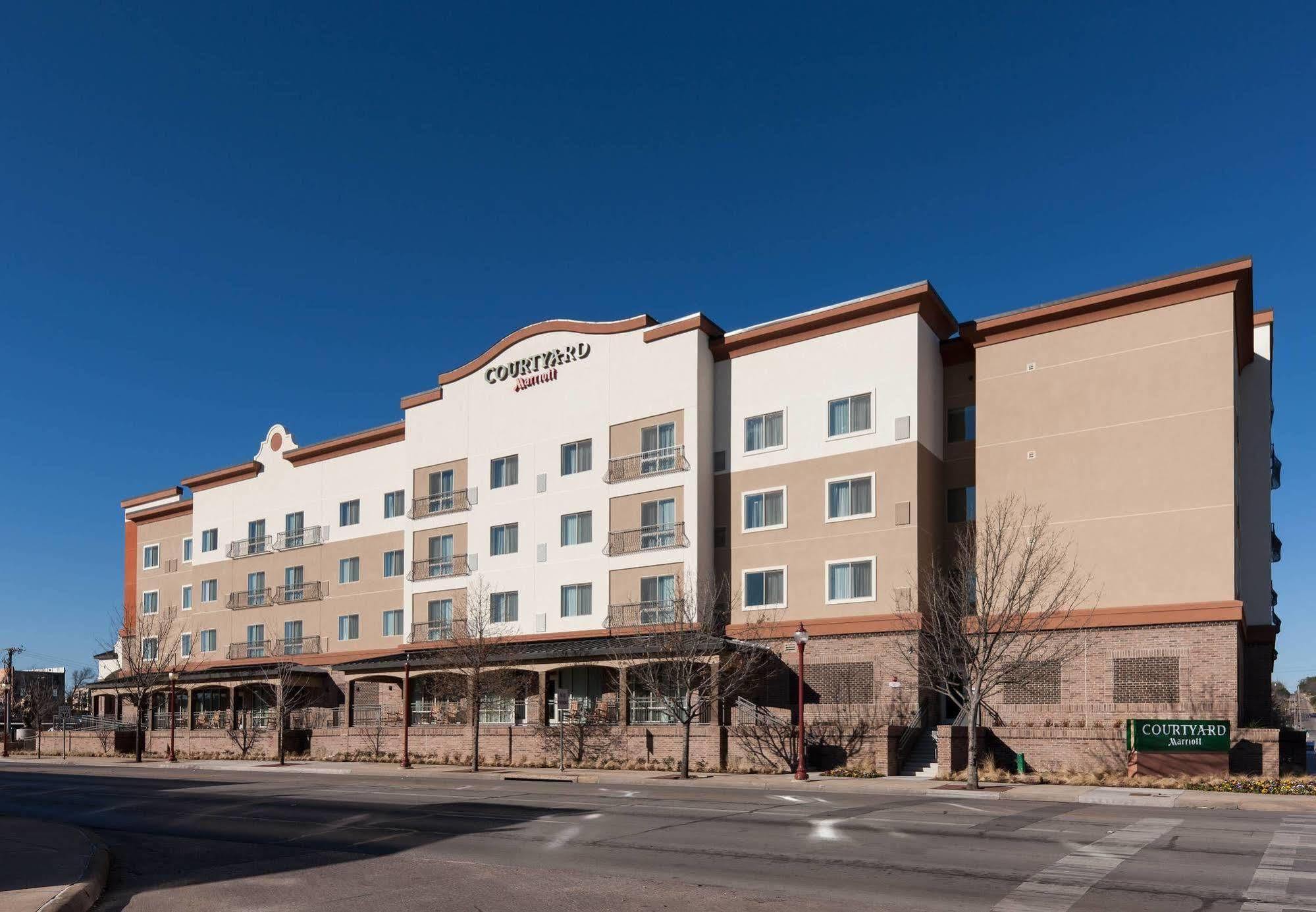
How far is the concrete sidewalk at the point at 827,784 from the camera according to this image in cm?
2392

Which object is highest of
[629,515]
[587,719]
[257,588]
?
[629,515]

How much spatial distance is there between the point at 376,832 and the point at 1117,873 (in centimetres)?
1235

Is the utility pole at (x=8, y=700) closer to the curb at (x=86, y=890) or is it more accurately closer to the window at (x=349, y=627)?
the window at (x=349, y=627)

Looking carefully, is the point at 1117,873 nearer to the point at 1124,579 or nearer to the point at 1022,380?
the point at 1124,579

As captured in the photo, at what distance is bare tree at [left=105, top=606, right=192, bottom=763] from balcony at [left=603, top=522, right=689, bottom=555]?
26.9 meters

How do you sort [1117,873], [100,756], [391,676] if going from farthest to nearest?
[100,756]
[391,676]
[1117,873]

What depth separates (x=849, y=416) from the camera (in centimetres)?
4000

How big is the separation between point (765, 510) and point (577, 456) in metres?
8.85

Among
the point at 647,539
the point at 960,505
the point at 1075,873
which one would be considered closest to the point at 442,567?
the point at 647,539

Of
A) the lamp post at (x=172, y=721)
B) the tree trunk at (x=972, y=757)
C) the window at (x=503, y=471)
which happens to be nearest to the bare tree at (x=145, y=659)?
the lamp post at (x=172, y=721)

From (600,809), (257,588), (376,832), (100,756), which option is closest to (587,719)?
(600,809)

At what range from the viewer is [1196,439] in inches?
1353

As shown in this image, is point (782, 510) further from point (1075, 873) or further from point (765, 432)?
point (1075, 873)

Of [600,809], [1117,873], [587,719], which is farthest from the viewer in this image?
[587,719]
